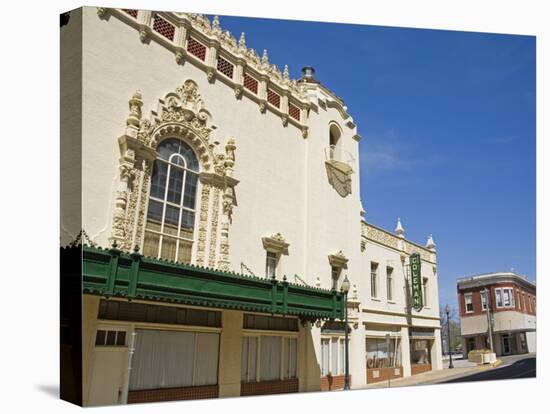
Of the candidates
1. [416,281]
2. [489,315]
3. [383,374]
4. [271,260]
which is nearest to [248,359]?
[271,260]

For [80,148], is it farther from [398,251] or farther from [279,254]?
[398,251]

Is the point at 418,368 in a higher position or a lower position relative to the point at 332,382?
higher

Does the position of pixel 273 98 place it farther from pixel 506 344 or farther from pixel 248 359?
pixel 506 344

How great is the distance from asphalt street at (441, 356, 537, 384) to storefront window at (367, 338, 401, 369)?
10.1ft

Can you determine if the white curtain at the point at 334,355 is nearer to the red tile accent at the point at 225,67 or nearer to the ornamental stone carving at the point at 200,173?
the ornamental stone carving at the point at 200,173

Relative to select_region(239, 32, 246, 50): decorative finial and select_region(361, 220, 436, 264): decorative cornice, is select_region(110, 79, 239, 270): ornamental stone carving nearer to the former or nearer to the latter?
select_region(239, 32, 246, 50): decorative finial

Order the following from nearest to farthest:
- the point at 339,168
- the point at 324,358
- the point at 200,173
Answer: the point at 200,173 < the point at 324,358 < the point at 339,168

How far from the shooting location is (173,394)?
1300 centimetres

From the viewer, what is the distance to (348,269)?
2047cm

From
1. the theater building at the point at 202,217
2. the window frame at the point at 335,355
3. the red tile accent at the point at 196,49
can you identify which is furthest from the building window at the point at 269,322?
the red tile accent at the point at 196,49

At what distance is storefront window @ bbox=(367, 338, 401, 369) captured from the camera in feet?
68.9

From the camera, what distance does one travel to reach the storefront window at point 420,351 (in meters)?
24.3

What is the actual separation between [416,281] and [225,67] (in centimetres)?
1470

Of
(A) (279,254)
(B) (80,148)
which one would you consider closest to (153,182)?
(B) (80,148)
